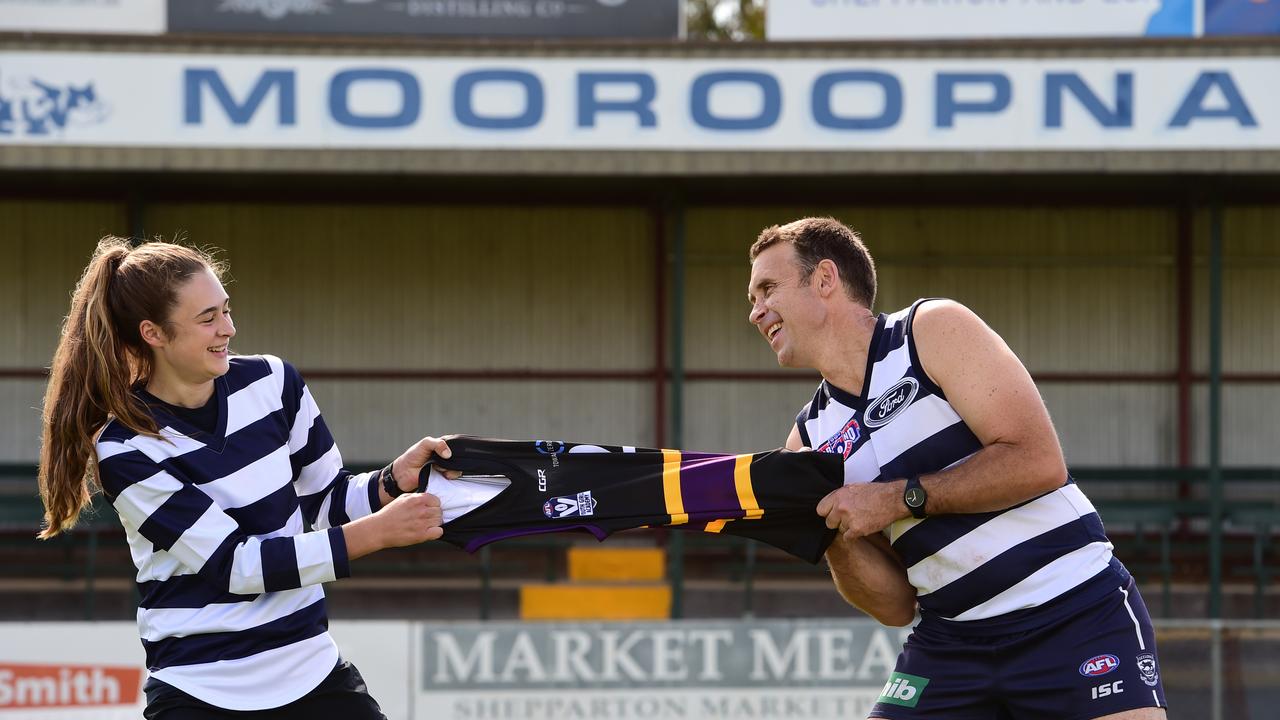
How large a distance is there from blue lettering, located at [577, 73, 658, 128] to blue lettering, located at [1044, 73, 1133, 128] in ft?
9.52

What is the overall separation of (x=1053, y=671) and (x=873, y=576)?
19.1 inches

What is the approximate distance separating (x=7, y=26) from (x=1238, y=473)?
11.6 m

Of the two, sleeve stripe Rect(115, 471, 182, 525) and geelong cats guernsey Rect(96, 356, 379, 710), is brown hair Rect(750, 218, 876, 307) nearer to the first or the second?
geelong cats guernsey Rect(96, 356, 379, 710)

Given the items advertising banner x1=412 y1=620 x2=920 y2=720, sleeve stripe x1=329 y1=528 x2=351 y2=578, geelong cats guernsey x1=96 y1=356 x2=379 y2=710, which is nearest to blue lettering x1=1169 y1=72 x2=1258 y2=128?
advertising banner x1=412 y1=620 x2=920 y2=720

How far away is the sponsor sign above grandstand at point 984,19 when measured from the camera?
10422mm

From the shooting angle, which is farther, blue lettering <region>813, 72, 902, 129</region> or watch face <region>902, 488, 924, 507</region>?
blue lettering <region>813, 72, 902, 129</region>

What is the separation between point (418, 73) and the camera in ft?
31.8

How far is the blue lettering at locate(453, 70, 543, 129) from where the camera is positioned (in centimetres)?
969

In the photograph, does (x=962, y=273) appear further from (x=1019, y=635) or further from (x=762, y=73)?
(x=1019, y=635)

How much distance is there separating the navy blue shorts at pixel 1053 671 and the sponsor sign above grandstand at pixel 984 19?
796 centimetres

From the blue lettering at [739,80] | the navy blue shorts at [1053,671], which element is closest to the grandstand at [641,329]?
the blue lettering at [739,80]

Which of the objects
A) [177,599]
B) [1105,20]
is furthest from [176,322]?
[1105,20]

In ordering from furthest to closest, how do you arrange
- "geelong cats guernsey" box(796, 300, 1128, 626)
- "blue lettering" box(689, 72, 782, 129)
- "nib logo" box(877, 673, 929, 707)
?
1. "blue lettering" box(689, 72, 782, 129)
2. "nib logo" box(877, 673, 929, 707)
3. "geelong cats guernsey" box(796, 300, 1128, 626)

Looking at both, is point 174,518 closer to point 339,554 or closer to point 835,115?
point 339,554
